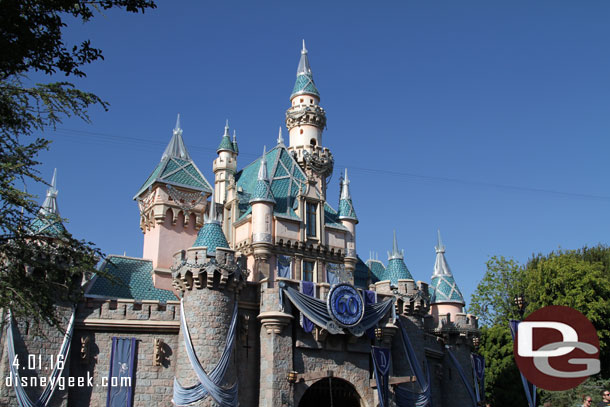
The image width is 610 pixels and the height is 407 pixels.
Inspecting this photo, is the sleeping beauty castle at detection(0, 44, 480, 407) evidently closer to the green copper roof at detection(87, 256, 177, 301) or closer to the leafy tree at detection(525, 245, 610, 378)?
the green copper roof at detection(87, 256, 177, 301)

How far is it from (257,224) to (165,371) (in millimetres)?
9894

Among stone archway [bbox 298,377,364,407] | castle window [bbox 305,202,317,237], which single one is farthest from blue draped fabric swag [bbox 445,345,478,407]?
stone archway [bbox 298,377,364,407]

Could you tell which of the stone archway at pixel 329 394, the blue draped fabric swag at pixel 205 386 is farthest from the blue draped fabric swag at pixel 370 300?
the blue draped fabric swag at pixel 205 386

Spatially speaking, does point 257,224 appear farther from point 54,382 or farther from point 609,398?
point 609,398

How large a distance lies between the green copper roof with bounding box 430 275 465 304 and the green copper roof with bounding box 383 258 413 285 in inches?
267

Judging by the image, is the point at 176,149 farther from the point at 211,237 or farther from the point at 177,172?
the point at 211,237

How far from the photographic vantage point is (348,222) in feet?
120

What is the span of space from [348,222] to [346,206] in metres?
1.00

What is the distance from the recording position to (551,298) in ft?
137

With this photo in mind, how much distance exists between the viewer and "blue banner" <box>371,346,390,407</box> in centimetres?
2733

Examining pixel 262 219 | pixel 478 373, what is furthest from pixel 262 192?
pixel 478 373

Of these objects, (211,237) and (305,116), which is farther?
(305,116)

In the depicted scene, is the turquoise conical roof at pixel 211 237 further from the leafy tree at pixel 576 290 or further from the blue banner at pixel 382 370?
the leafy tree at pixel 576 290

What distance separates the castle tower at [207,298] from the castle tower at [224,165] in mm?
12598
